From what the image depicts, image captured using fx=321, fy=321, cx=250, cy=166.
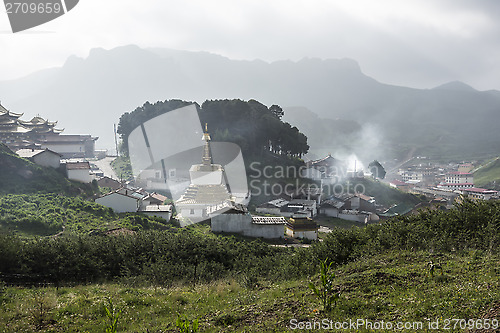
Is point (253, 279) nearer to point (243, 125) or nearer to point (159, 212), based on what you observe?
point (159, 212)

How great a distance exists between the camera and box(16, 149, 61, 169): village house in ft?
95.7

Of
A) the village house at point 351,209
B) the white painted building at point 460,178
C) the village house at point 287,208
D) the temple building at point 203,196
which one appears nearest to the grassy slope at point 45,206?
the temple building at point 203,196

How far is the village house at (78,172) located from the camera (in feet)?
101

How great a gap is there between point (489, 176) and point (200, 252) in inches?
3195

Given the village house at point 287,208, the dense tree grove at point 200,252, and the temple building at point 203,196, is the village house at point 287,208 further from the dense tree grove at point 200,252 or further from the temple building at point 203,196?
the dense tree grove at point 200,252

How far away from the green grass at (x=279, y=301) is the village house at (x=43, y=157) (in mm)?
24203

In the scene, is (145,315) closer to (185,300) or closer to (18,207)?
(185,300)

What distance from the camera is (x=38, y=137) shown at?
4462 centimetres

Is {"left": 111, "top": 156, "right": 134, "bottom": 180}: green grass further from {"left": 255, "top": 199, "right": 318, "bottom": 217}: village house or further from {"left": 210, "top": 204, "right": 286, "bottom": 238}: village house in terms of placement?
{"left": 210, "top": 204, "right": 286, "bottom": 238}: village house

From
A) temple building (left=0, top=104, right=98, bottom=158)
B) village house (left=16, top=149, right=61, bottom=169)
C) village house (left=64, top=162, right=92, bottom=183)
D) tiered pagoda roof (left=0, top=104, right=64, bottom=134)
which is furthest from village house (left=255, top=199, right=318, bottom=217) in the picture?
tiered pagoda roof (left=0, top=104, right=64, bottom=134)

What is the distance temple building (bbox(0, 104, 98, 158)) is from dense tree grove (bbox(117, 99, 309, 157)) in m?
7.53

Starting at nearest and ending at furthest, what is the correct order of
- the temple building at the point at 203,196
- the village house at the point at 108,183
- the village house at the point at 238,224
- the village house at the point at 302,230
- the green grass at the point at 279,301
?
the green grass at the point at 279,301 < the village house at the point at 238,224 < the village house at the point at 302,230 < the temple building at the point at 203,196 < the village house at the point at 108,183

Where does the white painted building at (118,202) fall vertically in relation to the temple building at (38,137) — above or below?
below

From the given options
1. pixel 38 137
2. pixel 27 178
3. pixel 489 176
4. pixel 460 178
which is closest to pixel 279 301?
pixel 27 178
